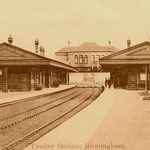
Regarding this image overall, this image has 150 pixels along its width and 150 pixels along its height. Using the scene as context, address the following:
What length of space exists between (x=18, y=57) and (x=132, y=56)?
10615mm

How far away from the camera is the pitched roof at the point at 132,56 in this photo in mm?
35344

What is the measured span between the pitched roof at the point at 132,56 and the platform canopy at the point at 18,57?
18.4 ft

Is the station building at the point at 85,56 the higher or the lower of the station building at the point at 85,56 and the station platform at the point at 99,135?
the higher

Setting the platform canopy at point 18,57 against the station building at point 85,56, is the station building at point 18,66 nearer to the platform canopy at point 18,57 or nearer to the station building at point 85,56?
the platform canopy at point 18,57

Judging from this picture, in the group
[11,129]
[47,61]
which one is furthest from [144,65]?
[11,129]

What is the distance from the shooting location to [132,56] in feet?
118

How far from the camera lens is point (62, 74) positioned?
68188mm

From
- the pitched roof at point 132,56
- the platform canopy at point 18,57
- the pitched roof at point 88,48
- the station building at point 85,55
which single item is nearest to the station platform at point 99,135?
the pitched roof at point 132,56

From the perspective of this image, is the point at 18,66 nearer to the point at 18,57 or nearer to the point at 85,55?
the point at 18,57

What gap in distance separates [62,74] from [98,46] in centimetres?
2574

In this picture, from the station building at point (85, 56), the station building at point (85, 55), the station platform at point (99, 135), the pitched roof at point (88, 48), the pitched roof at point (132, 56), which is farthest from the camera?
the pitched roof at point (88, 48)

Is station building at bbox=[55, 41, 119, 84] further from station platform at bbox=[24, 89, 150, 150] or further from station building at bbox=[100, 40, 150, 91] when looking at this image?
station platform at bbox=[24, 89, 150, 150]

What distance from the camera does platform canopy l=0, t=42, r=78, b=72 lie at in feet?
117

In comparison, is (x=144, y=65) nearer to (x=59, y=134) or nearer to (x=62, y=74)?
(x=59, y=134)
